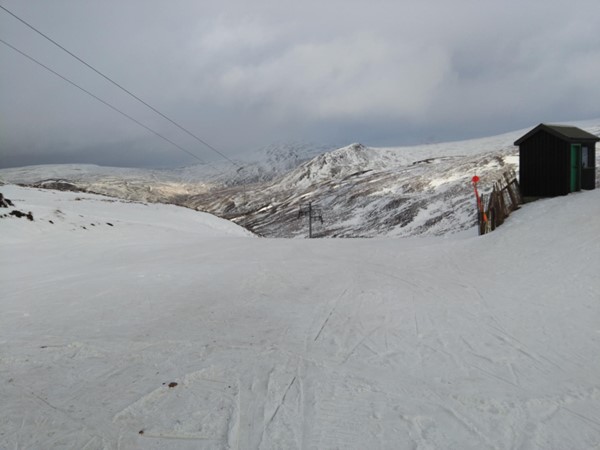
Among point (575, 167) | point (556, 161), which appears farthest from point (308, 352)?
point (575, 167)

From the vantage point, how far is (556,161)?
1892cm

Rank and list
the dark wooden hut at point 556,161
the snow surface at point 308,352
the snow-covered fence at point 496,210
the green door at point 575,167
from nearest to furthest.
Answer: the snow surface at point 308,352 → the snow-covered fence at point 496,210 → the dark wooden hut at point 556,161 → the green door at point 575,167

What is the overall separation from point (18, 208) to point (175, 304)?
13698 millimetres

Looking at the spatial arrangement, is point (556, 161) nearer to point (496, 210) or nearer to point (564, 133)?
point (564, 133)

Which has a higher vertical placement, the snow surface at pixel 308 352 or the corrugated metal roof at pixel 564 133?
the corrugated metal roof at pixel 564 133

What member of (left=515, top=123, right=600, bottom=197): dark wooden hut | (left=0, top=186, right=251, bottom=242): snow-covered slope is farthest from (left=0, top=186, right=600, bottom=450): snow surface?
(left=515, top=123, right=600, bottom=197): dark wooden hut

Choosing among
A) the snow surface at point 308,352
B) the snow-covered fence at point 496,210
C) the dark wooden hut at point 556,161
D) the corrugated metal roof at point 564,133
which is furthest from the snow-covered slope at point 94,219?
the corrugated metal roof at point 564,133

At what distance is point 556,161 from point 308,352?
18619 mm

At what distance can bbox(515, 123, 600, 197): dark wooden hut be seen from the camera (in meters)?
18.8

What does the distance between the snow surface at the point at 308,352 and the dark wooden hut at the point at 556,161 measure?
6626 mm

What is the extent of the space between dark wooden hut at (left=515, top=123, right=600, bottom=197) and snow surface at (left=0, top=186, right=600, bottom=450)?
663 centimetres

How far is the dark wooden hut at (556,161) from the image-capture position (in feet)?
61.6

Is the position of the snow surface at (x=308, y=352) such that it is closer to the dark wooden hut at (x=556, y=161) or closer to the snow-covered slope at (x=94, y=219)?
the snow-covered slope at (x=94, y=219)

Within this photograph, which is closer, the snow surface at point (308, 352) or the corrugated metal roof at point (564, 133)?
the snow surface at point (308, 352)
